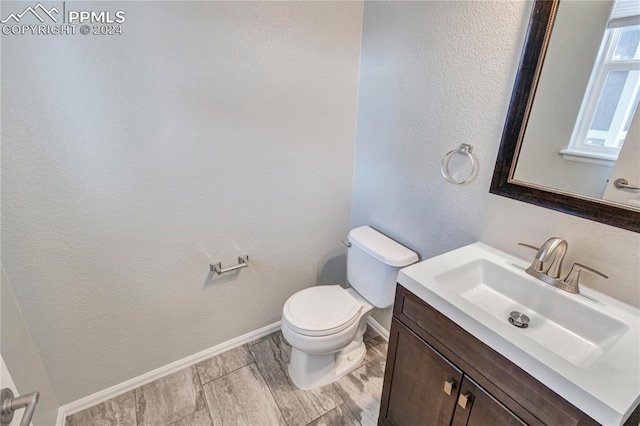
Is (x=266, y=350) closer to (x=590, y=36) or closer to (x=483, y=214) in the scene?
(x=483, y=214)

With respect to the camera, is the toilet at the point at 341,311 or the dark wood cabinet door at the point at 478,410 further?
the toilet at the point at 341,311

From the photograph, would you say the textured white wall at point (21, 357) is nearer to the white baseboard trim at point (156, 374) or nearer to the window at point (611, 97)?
the white baseboard trim at point (156, 374)

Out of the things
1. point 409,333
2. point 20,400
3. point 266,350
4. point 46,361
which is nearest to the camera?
point 20,400

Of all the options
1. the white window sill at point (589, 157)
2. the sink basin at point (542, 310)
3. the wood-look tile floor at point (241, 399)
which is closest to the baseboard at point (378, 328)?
the wood-look tile floor at point (241, 399)

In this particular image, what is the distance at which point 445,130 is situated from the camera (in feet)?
4.60

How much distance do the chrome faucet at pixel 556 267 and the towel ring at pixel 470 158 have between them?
1.33ft

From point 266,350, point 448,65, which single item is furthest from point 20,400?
point 448,65

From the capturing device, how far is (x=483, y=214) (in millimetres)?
1322

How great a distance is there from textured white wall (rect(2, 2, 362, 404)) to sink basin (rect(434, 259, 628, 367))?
99 cm

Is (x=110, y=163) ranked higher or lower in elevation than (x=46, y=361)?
higher

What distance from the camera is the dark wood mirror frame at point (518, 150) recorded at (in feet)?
3.22

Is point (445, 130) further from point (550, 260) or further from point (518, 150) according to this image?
point (550, 260)

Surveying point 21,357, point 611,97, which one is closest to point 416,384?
point 611,97

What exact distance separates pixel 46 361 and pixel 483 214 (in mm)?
2029
